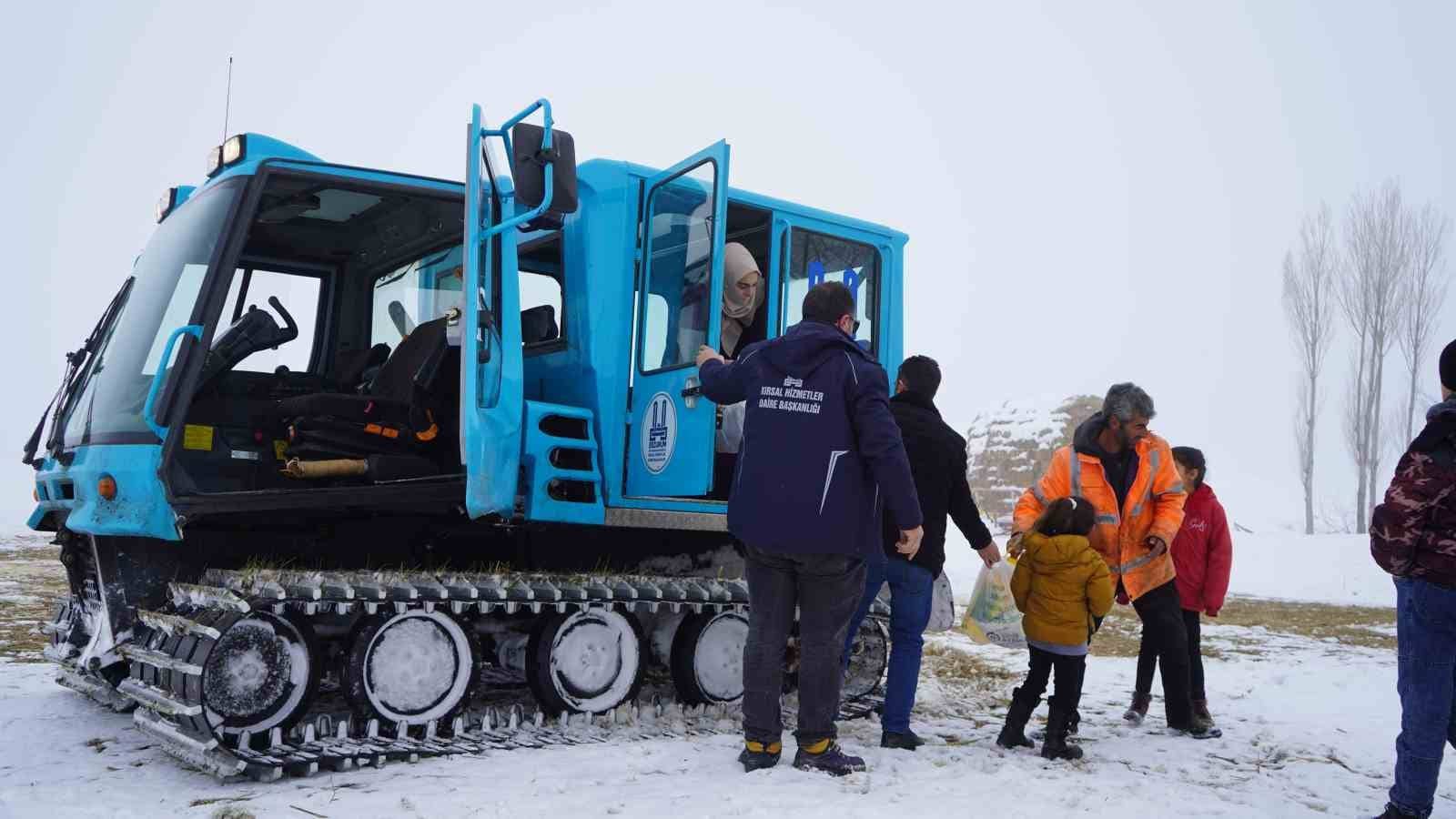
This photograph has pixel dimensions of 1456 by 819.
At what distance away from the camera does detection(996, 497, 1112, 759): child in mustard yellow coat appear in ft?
17.5

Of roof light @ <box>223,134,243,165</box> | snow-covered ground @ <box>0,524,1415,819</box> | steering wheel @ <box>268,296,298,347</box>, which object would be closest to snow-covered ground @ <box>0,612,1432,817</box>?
snow-covered ground @ <box>0,524,1415,819</box>

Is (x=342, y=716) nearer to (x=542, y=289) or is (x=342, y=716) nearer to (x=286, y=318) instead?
(x=286, y=318)

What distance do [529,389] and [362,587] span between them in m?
2.01

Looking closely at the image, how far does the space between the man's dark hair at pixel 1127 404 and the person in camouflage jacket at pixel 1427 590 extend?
1.59 meters

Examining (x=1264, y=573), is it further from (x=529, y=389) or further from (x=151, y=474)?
(x=151, y=474)

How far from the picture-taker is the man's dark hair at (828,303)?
199 inches

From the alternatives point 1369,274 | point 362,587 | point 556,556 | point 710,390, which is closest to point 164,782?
point 362,587

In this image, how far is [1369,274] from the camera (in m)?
34.1

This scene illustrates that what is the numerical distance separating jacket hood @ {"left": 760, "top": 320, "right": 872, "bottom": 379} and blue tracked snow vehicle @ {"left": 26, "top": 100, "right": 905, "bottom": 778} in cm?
88

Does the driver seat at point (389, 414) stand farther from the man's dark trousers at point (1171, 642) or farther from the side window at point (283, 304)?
the man's dark trousers at point (1171, 642)

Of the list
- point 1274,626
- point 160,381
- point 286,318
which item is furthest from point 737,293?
point 1274,626

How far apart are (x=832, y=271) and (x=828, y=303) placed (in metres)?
2.17

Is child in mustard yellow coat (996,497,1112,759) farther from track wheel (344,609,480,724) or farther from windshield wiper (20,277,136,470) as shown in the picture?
windshield wiper (20,277,136,470)

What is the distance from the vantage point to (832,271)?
7168 millimetres
